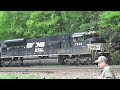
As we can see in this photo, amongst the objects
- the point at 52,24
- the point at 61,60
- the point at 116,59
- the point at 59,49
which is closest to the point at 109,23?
the point at 116,59

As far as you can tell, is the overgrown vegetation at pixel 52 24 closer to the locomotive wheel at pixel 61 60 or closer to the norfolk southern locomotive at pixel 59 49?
the norfolk southern locomotive at pixel 59 49

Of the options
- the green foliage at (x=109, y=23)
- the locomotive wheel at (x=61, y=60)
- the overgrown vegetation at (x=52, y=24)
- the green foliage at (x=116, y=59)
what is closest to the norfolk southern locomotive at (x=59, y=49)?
the locomotive wheel at (x=61, y=60)

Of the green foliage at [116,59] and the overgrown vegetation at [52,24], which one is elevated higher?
the overgrown vegetation at [52,24]

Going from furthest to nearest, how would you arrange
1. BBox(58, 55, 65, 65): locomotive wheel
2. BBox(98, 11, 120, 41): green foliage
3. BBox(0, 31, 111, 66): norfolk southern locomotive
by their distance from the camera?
BBox(58, 55, 65, 65): locomotive wheel → BBox(0, 31, 111, 66): norfolk southern locomotive → BBox(98, 11, 120, 41): green foliage

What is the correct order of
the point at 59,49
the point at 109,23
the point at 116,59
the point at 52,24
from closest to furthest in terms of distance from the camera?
1. the point at 109,23
2. the point at 116,59
3. the point at 59,49
4. the point at 52,24

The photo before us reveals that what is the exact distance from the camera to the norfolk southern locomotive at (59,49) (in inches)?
972

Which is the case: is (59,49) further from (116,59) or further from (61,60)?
(116,59)

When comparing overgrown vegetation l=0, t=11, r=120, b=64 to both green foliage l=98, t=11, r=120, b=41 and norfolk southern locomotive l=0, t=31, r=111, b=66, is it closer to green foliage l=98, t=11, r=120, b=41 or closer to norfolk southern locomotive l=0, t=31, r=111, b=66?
green foliage l=98, t=11, r=120, b=41

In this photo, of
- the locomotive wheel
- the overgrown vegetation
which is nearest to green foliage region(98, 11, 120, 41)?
the overgrown vegetation

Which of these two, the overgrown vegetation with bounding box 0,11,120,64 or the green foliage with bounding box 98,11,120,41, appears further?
the overgrown vegetation with bounding box 0,11,120,64

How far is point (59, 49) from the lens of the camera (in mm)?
26594

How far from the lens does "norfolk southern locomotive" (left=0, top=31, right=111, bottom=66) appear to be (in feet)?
81.0
